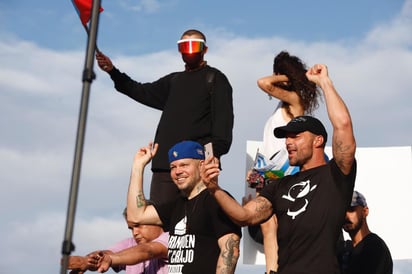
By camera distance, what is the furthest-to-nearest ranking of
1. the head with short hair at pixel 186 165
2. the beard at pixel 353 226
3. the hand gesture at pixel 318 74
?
the beard at pixel 353 226, the head with short hair at pixel 186 165, the hand gesture at pixel 318 74

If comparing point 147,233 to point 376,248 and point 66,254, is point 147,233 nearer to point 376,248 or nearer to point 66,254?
point 376,248

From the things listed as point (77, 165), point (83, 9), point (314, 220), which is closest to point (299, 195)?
point (314, 220)

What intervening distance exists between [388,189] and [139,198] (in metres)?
3.81

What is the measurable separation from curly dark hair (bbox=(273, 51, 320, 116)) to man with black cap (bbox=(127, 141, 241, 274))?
182 cm

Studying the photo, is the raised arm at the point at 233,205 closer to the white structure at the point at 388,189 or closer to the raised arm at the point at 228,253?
the raised arm at the point at 228,253

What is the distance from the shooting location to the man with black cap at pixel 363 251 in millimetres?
8109

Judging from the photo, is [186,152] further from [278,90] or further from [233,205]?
[278,90]

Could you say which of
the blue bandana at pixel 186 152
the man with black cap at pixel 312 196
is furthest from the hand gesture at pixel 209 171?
the blue bandana at pixel 186 152

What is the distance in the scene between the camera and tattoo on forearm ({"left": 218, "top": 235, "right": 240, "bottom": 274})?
22.7 feet

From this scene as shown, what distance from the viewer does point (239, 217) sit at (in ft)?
22.4

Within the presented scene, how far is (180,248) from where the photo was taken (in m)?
7.23

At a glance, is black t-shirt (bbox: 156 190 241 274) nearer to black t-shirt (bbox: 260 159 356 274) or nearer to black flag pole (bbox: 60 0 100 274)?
black t-shirt (bbox: 260 159 356 274)

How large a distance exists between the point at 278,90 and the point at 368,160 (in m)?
2.15

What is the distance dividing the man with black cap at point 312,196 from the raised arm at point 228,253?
0.68 ft
